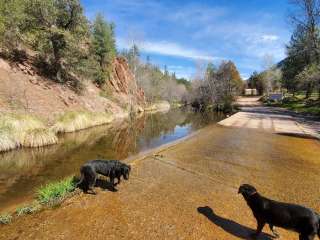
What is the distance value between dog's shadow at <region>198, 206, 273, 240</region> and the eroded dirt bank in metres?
0.02

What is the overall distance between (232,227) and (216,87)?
55.4m

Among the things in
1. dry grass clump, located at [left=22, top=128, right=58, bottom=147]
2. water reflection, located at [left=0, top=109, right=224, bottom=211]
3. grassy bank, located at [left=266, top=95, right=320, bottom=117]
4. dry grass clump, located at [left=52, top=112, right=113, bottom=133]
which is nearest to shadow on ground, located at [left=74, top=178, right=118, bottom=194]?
water reflection, located at [left=0, top=109, right=224, bottom=211]

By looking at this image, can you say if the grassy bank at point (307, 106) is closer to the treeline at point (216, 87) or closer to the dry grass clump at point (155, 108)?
the treeline at point (216, 87)

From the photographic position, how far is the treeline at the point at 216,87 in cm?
5784

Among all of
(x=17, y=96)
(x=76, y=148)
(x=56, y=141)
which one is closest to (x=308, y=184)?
(x=76, y=148)

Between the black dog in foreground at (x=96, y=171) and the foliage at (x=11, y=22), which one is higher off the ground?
the foliage at (x=11, y=22)

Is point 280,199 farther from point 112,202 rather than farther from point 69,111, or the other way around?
point 69,111

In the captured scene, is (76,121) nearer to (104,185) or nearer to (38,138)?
(38,138)

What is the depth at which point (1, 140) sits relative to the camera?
13.9 metres

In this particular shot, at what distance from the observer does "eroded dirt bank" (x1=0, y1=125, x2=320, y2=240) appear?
17.9 ft

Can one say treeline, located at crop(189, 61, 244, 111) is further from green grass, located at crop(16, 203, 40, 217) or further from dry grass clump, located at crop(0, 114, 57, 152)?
green grass, located at crop(16, 203, 40, 217)

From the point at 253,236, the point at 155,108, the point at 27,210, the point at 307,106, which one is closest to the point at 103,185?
the point at 27,210

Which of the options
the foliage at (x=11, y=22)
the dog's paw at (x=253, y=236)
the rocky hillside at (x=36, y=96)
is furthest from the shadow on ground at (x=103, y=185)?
the foliage at (x=11, y=22)

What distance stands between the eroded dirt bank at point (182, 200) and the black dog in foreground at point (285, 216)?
68cm
